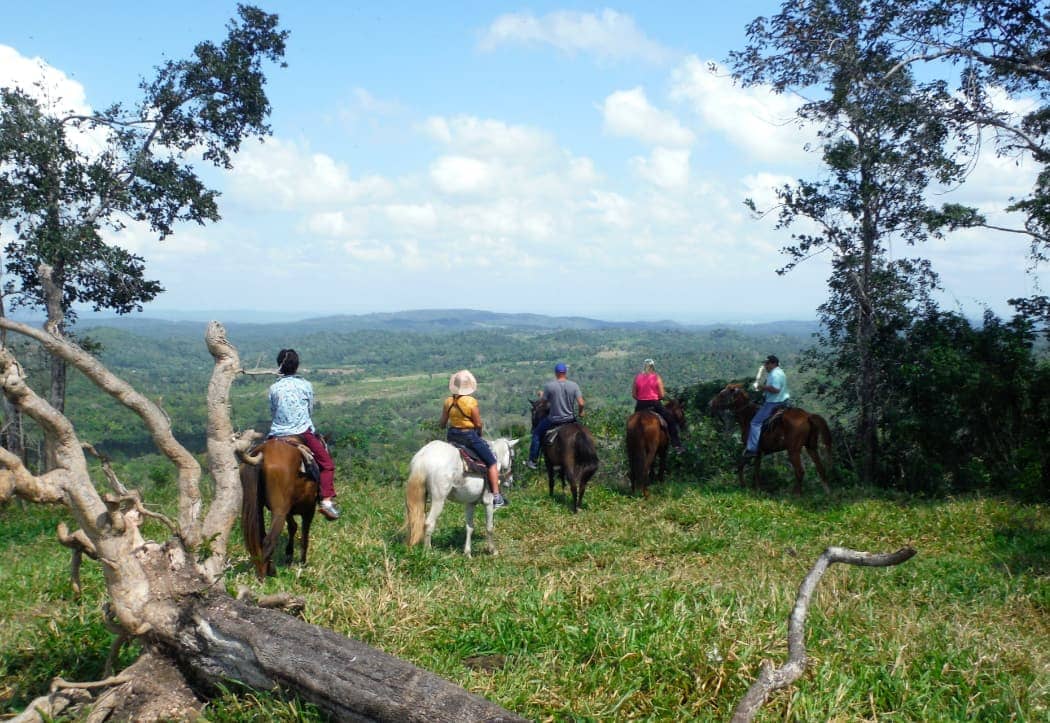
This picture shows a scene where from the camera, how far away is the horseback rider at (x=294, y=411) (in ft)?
23.9

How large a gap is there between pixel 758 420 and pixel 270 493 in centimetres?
852

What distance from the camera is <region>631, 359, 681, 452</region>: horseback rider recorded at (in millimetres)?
12070

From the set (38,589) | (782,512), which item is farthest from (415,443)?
(38,589)

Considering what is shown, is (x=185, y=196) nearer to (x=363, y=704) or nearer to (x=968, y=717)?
(x=363, y=704)

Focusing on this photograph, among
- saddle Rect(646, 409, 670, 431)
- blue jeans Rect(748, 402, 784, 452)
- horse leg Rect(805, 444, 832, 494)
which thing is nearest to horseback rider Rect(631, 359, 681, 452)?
saddle Rect(646, 409, 670, 431)

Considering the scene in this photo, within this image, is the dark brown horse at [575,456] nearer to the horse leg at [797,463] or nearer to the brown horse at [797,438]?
the brown horse at [797,438]

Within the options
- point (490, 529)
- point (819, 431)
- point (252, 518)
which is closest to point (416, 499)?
point (490, 529)

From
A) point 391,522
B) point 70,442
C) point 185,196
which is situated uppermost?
point 185,196

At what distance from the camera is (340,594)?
499 cm

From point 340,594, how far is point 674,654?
93.1 inches

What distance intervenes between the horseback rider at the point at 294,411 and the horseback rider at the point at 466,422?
151cm

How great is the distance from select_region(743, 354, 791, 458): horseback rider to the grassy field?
140 inches

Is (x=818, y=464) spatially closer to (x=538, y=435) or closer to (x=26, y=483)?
(x=538, y=435)

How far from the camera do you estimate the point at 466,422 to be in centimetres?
837
